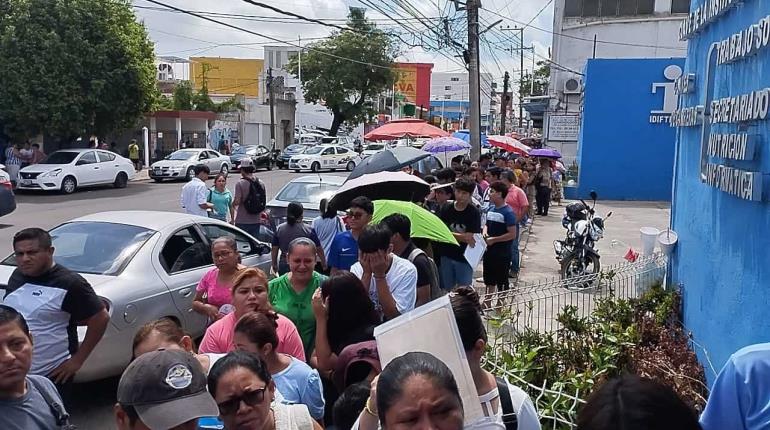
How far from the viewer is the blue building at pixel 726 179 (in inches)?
175

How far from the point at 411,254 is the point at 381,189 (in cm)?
295

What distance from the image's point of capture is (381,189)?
26.5ft

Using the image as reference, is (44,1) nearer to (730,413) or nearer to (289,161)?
(289,161)

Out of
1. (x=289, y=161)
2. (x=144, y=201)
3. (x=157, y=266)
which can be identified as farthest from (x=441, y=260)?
(x=289, y=161)

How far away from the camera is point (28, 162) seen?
A: 24.0 m

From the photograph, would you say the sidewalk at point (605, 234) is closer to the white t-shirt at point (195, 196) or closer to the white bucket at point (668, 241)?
the white bucket at point (668, 241)

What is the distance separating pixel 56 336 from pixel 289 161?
3473cm

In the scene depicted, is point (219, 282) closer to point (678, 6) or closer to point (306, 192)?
point (306, 192)

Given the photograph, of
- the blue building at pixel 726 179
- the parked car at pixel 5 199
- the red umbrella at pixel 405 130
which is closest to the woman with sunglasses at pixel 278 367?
the blue building at pixel 726 179

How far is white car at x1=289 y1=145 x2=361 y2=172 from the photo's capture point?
122 ft

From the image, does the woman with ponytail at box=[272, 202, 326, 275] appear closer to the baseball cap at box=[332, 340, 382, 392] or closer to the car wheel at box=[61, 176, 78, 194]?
the baseball cap at box=[332, 340, 382, 392]

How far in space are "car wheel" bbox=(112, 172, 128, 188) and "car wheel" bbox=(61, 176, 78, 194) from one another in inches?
88.1

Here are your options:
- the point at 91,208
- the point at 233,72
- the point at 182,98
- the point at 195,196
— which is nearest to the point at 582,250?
the point at 195,196

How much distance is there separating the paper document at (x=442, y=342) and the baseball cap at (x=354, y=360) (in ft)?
2.96
